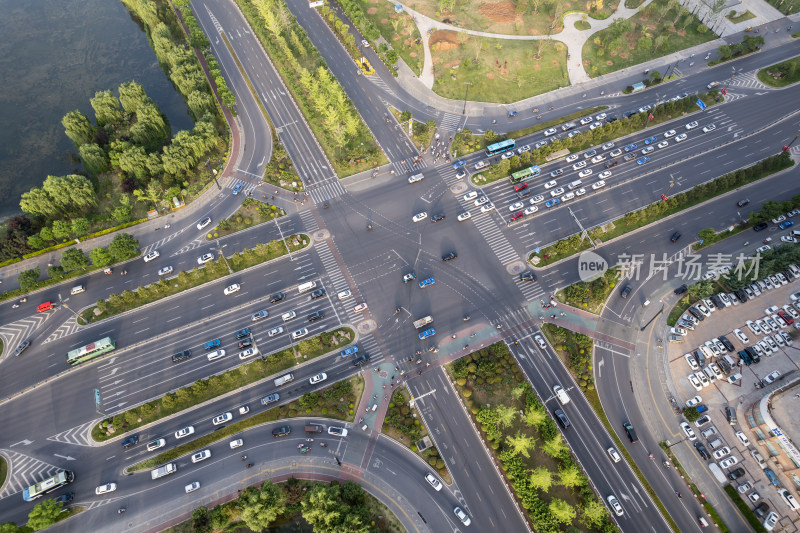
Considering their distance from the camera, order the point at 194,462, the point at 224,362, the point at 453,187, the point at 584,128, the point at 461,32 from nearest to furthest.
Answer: the point at 194,462 < the point at 224,362 < the point at 453,187 < the point at 584,128 < the point at 461,32

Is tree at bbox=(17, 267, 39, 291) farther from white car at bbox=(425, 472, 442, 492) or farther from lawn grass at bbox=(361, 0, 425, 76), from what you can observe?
lawn grass at bbox=(361, 0, 425, 76)

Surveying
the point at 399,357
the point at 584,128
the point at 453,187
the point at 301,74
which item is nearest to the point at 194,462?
the point at 399,357

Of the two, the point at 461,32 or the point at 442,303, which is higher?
the point at 461,32

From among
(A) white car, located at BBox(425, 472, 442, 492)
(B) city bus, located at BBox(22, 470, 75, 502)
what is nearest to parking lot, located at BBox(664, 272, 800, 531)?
(A) white car, located at BBox(425, 472, 442, 492)

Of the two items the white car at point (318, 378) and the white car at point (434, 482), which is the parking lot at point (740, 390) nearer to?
the white car at point (434, 482)

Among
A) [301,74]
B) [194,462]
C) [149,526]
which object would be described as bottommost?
[149,526]

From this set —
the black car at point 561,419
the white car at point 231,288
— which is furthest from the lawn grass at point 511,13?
the black car at point 561,419

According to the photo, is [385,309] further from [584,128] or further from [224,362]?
[584,128]
